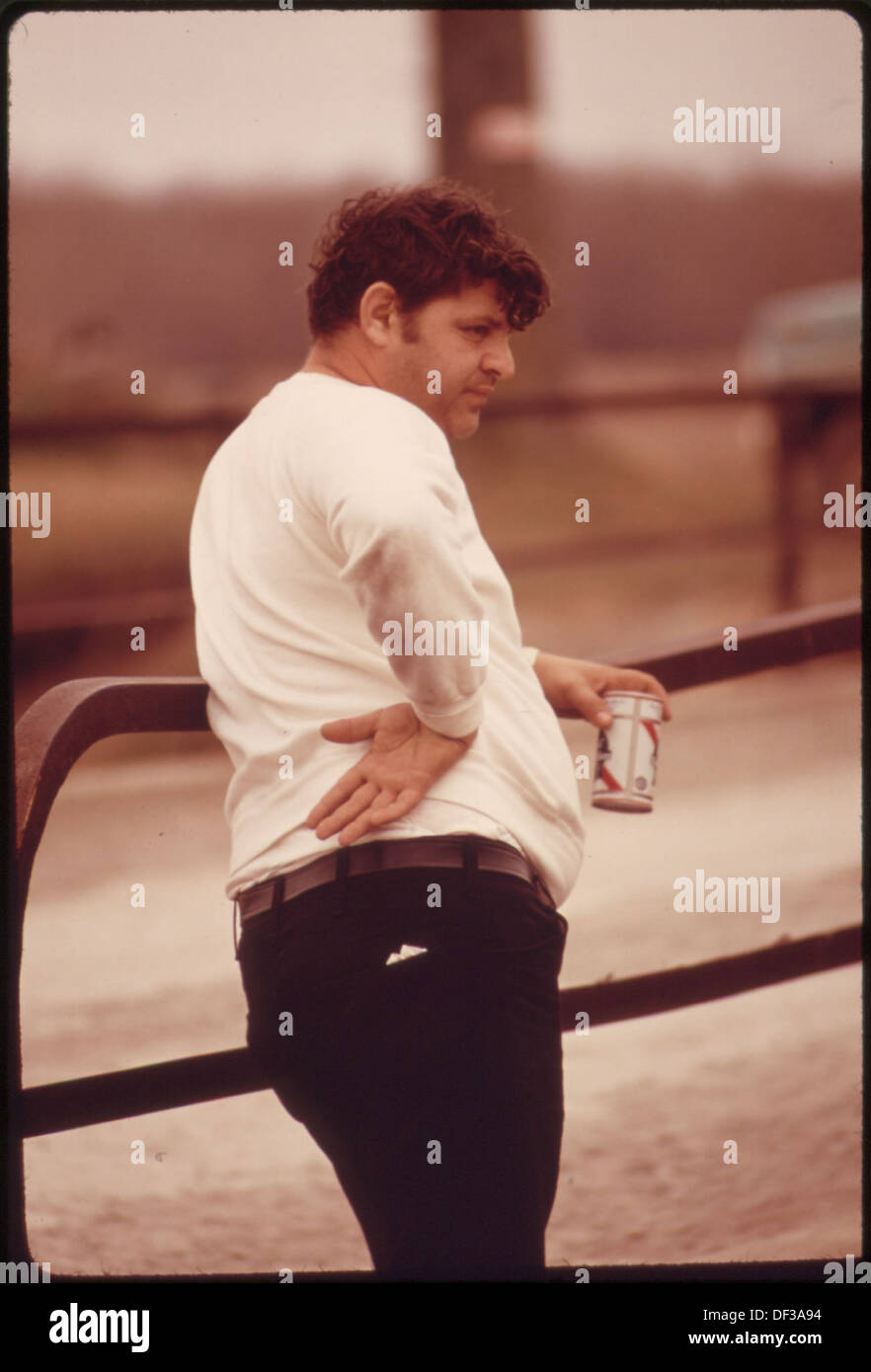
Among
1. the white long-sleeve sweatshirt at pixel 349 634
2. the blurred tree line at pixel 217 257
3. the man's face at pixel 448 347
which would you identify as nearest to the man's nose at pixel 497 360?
the man's face at pixel 448 347

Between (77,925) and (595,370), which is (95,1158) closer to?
(77,925)

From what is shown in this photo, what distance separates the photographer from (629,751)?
5.54 ft

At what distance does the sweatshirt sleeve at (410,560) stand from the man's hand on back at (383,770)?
0.07ft

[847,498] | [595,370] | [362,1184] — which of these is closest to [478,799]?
[362,1184]

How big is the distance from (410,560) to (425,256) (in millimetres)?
379

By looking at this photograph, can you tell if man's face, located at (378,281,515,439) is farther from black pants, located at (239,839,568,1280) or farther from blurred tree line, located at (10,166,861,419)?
black pants, located at (239,839,568,1280)

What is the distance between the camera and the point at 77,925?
2.72m

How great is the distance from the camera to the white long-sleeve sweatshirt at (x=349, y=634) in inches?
51.1

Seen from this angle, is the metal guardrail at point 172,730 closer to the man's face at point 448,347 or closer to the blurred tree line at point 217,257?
the man's face at point 448,347

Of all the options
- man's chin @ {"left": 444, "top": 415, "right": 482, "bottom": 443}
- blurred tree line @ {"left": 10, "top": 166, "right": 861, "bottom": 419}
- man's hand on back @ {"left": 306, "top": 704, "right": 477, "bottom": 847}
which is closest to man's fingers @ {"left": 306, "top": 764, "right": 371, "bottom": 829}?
man's hand on back @ {"left": 306, "top": 704, "right": 477, "bottom": 847}

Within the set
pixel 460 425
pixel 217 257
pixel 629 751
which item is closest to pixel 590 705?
pixel 629 751
